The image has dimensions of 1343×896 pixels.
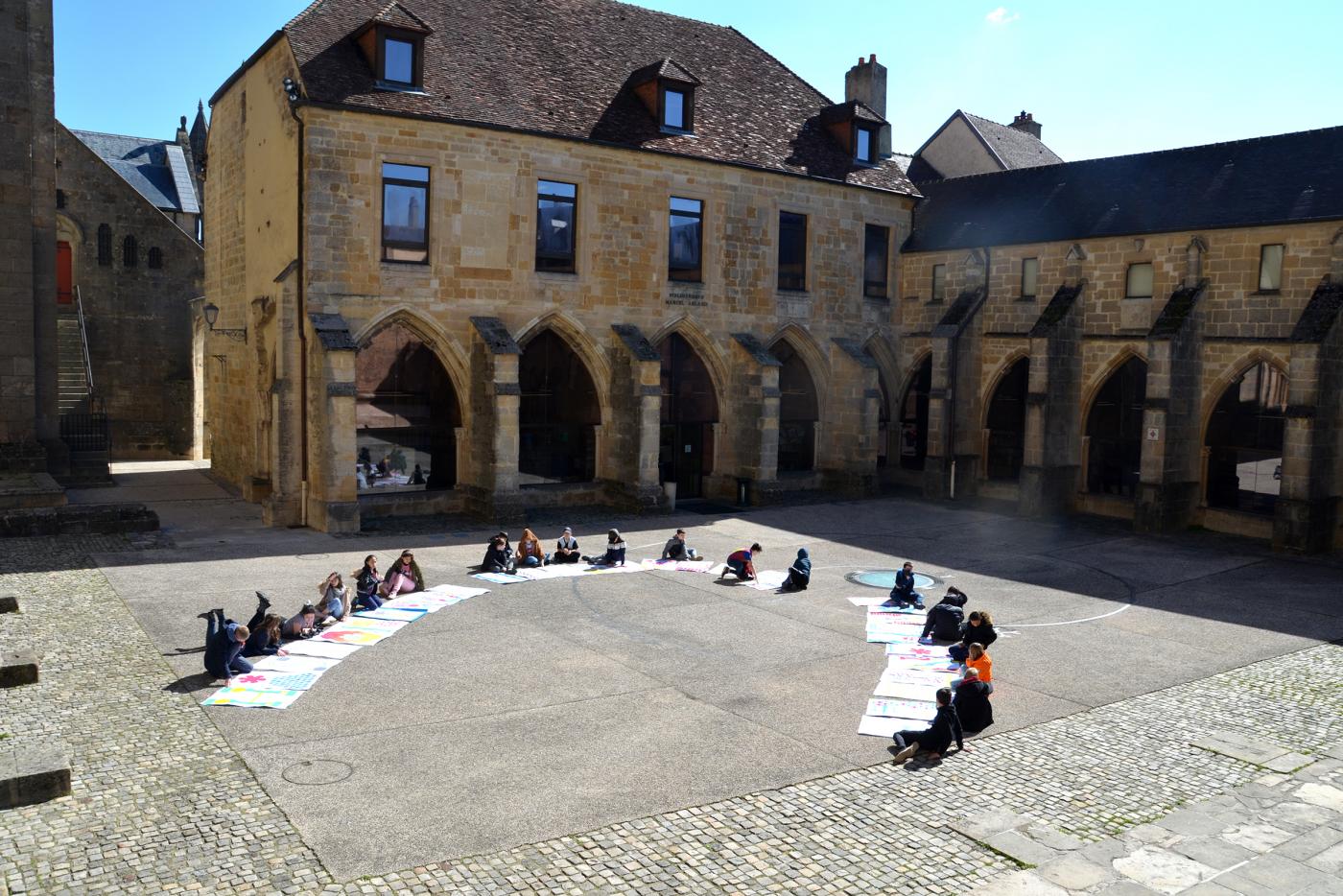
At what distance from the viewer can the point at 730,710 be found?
1235 centimetres

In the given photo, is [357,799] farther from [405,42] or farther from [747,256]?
[747,256]

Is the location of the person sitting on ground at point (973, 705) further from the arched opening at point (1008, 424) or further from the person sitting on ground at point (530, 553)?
the arched opening at point (1008, 424)

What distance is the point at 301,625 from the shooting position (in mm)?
14586

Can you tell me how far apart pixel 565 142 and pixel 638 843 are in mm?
19798

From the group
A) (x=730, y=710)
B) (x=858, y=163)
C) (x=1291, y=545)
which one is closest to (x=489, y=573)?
(x=730, y=710)

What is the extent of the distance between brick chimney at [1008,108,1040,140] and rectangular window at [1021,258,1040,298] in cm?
1723

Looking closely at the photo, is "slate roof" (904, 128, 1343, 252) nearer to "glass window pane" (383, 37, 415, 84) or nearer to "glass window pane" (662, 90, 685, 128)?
"glass window pane" (662, 90, 685, 128)

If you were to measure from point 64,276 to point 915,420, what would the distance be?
28.8m

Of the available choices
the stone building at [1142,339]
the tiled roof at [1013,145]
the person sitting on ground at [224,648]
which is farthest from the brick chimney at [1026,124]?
the person sitting on ground at [224,648]

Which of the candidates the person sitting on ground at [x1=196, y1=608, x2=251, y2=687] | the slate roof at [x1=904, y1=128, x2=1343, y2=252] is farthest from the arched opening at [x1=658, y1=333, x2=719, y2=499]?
the person sitting on ground at [x1=196, y1=608, x2=251, y2=687]

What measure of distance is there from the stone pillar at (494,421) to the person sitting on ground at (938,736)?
14528 mm

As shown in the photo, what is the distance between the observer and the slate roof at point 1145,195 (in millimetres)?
24562

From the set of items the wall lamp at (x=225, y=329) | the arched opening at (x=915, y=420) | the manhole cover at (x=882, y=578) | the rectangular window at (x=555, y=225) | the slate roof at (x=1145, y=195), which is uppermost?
the slate roof at (x=1145, y=195)

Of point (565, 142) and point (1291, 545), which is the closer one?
point (1291, 545)
